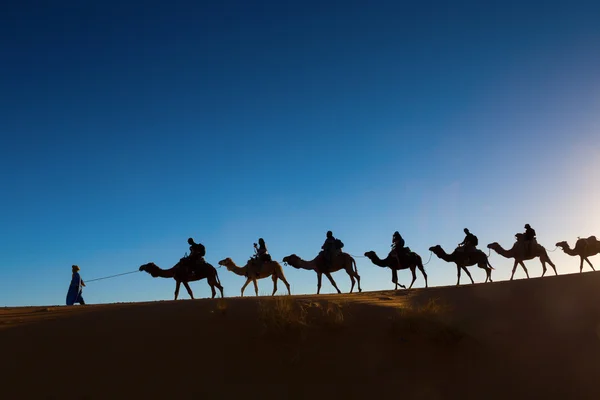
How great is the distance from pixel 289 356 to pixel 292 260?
626 inches

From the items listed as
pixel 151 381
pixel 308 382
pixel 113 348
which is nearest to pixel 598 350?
pixel 308 382

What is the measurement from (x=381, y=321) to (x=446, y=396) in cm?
205

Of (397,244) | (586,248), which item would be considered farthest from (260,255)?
(586,248)

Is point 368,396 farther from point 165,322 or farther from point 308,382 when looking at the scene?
point 165,322

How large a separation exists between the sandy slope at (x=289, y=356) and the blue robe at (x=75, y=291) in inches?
434

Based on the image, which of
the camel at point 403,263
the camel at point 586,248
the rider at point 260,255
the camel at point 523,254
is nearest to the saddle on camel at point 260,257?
the rider at point 260,255

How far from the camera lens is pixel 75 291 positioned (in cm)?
1897

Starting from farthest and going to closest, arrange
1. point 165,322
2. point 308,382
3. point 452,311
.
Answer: point 452,311, point 165,322, point 308,382

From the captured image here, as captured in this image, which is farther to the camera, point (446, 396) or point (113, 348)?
point (113, 348)

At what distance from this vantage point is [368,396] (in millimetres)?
6164

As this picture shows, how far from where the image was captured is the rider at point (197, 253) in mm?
18875

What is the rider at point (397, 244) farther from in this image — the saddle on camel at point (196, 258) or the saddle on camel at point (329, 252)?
the saddle on camel at point (196, 258)

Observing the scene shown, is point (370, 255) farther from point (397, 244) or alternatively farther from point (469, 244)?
point (469, 244)

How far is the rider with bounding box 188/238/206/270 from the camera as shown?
1888 cm
